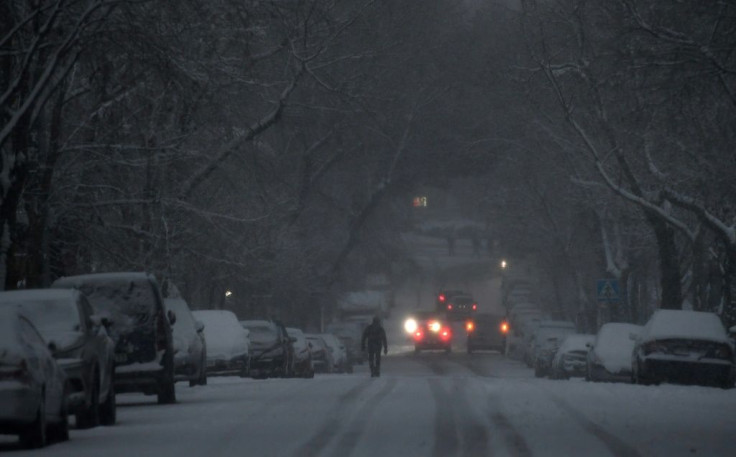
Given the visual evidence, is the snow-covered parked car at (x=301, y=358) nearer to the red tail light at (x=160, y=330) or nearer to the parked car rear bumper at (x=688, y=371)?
the parked car rear bumper at (x=688, y=371)

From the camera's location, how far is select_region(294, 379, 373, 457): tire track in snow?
14.9 meters

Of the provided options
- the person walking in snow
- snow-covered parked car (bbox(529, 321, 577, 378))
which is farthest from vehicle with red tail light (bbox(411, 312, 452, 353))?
the person walking in snow

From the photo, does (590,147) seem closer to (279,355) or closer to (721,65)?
(279,355)

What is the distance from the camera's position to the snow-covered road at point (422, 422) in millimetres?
15164

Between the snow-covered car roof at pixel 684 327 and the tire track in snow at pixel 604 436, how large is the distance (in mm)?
9526

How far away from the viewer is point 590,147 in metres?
39.6

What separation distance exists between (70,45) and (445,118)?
4062 cm

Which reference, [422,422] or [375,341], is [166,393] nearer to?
[422,422]

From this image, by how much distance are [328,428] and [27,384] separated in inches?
158

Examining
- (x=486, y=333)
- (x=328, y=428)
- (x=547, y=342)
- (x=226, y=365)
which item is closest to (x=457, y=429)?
(x=328, y=428)

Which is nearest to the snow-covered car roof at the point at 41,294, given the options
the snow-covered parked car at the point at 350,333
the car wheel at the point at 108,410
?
the car wheel at the point at 108,410

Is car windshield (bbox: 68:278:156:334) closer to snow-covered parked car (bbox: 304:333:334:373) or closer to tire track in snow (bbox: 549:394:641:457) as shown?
tire track in snow (bbox: 549:394:641:457)

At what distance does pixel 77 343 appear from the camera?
720 inches

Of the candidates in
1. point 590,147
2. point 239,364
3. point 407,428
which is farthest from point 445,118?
point 407,428
